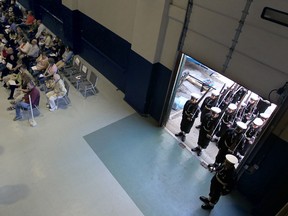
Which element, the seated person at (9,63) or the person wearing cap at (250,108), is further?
the seated person at (9,63)

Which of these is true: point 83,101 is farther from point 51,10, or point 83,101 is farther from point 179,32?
point 51,10

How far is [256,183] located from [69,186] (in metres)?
3.73

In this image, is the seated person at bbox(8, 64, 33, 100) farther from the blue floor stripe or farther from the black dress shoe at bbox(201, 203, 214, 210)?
the black dress shoe at bbox(201, 203, 214, 210)

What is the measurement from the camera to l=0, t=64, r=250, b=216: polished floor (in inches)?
186

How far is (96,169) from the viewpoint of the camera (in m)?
5.36

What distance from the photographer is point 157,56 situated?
240 inches

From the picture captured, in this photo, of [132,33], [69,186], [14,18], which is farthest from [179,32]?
[14,18]

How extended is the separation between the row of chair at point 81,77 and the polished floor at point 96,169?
907 mm

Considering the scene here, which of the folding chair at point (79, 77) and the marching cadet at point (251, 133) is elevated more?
the marching cadet at point (251, 133)

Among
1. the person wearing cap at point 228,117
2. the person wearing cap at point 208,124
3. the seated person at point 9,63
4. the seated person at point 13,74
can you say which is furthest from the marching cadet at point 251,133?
the seated person at point 9,63

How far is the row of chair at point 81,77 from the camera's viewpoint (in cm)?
760

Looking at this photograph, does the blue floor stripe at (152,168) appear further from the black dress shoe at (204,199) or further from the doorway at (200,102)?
the doorway at (200,102)

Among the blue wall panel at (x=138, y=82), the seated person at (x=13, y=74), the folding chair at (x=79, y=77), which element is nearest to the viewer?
the blue wall panel at (x=138, y=82)

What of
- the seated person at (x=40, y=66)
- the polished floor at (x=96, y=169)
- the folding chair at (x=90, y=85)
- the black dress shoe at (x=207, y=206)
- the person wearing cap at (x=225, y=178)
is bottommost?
the polished floor at (x=96, y=169)
